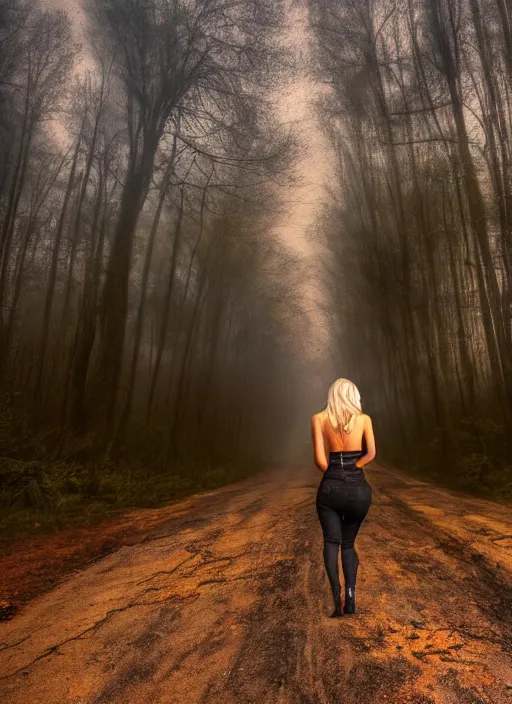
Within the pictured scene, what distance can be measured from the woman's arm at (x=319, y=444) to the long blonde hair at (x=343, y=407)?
12 cm

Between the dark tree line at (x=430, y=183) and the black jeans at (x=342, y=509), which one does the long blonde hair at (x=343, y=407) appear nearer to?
the black jeans at (x=342, y=509)

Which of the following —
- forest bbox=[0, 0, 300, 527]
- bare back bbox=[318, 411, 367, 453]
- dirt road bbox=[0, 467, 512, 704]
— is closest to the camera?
dirt road bbox=[0, 467, 512, 704]

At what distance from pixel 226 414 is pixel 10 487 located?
2201 cm

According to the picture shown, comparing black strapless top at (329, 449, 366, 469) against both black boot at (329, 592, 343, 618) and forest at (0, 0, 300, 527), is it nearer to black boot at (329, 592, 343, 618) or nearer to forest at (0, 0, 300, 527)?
black boot at (329, 592, 343, 618)

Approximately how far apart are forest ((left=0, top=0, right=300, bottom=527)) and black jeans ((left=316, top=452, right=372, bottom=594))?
5.22 m

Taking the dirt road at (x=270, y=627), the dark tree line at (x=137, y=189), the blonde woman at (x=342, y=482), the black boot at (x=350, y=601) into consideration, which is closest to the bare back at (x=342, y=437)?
the blonde woman at (x=342, y=482)

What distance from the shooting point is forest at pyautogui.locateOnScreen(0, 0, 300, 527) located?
927 cm

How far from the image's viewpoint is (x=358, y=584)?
12.7 feet

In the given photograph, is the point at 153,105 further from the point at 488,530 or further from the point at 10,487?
the point at 488,530

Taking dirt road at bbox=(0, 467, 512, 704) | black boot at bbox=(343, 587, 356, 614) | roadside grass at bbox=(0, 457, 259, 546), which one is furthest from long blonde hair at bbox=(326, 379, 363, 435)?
roadside grass at bbox=(0, 457, 259, 546)

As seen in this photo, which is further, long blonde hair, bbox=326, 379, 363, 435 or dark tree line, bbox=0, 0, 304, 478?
dark tree line, bbox=0, 0, 304, 478

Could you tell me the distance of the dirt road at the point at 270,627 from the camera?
2.39 metres

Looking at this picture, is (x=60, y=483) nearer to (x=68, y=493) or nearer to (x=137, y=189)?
(x=68, y=493)

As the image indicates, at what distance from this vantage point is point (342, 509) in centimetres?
319
